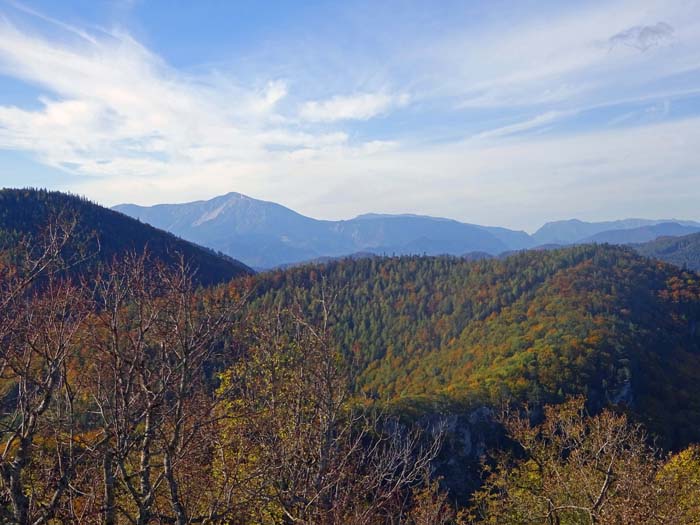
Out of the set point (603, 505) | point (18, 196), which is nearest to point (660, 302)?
point (603, 505)

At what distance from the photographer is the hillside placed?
2968 inches

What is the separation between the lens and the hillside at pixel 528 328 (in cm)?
7538

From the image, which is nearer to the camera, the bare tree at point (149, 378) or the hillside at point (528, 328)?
the bare tree at point (149, 378)

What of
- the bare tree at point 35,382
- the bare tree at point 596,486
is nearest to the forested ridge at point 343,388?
the bare tree at point 35,382

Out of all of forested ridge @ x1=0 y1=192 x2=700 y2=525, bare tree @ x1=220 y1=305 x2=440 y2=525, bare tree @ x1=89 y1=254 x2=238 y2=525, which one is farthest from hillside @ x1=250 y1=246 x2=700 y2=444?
bare tree @ x1=89 y1=254 x2=238 y2=525

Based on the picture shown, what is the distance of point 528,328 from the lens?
344ft

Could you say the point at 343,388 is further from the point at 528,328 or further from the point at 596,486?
the point at 528,328

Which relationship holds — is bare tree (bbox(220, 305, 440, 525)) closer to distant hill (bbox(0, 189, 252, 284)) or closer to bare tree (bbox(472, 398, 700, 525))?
bare tree (bbox(472, 398, 700, 525))

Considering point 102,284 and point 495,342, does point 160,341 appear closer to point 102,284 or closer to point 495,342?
point 102,284

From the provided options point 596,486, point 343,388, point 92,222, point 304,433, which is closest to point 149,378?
point 304,433

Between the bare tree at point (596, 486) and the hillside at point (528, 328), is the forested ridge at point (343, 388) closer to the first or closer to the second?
the bare tree at point (596, 486)

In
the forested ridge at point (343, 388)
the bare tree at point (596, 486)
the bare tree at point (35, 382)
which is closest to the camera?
the bare tree at point (35, 382)

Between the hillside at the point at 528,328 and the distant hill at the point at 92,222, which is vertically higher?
the distant hill at the point at 92,222

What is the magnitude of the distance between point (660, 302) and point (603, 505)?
127 meters
